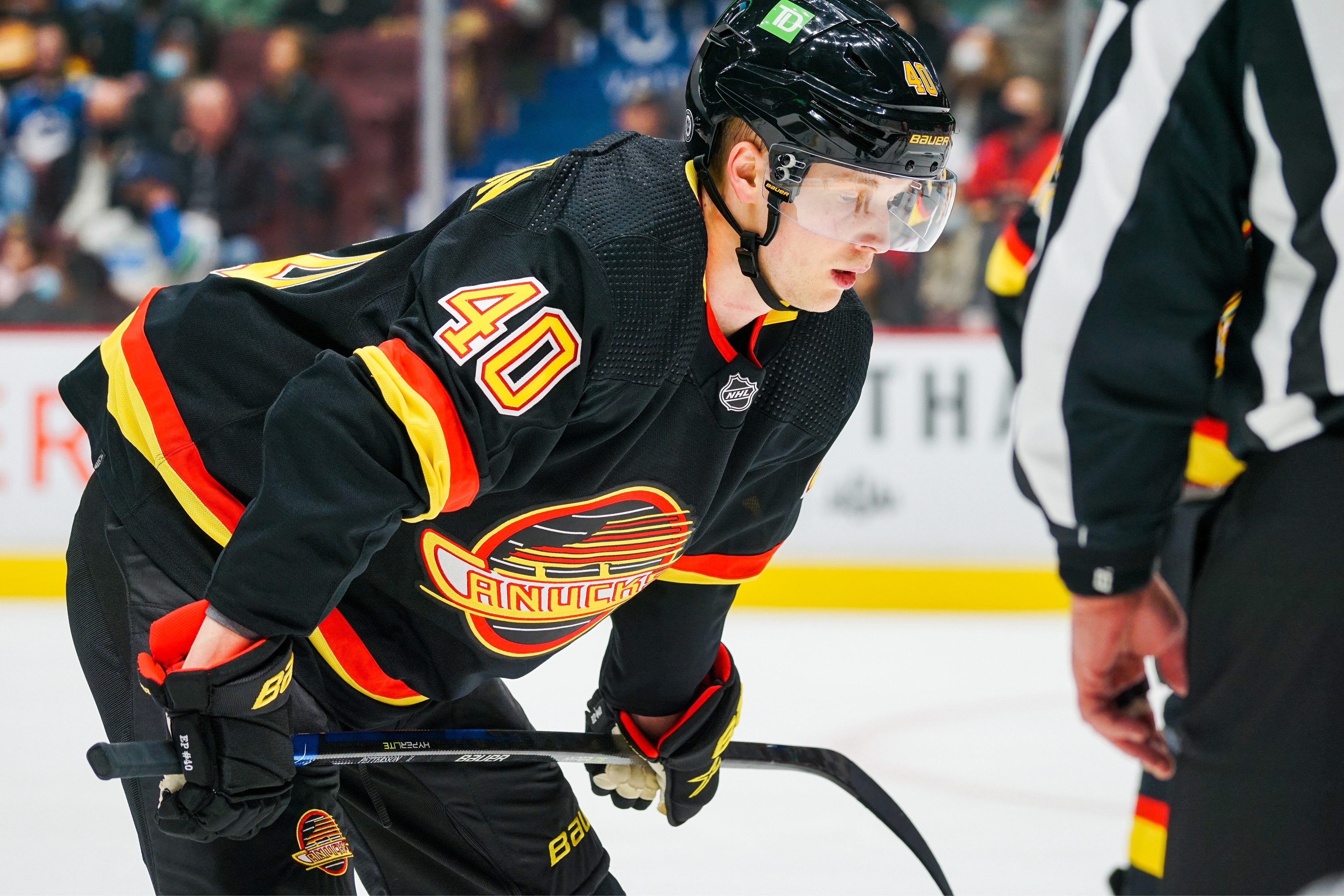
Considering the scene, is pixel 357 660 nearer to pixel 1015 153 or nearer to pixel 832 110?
pixel 832 110

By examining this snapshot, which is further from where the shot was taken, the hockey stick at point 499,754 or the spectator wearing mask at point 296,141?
the spectator wearing mask at point 296,141

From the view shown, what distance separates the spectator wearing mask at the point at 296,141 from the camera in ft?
15.1

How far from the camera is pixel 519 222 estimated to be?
1379 millimetres

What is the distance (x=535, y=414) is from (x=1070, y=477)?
19.4 inches

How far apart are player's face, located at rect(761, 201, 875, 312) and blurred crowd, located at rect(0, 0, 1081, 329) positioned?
2.96m

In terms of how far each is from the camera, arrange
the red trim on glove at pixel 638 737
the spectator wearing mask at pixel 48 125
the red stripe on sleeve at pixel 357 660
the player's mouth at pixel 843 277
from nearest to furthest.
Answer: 1. the player's mouth at pixel 843 277
2. the red stripe on sleeve at pixel 357 660
3. the red trim on glove at pixel 638 737
4. the spectator wearing mask at pixel 48 125

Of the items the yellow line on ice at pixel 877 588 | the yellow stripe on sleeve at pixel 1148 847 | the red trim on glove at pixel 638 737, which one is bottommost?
the yellow line on ice at pixel 877 588

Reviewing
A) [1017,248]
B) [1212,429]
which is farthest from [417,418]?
[1017,248]

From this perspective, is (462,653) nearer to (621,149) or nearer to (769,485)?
(769,485)

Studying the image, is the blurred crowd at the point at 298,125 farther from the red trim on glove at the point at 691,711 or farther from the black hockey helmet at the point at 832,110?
the black hockey helmet at the point at 832,110

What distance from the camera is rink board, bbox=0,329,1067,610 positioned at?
14.1 ft

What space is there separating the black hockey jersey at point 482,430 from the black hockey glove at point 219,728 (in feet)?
0.16

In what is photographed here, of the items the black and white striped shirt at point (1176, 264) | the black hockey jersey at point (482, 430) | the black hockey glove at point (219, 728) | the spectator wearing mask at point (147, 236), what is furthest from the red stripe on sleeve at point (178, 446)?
the spectator wearing mask at point (147, 236)

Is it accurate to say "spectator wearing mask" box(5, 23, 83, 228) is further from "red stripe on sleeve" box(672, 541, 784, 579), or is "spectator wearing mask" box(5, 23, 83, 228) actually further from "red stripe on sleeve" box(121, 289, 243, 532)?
"red stripe on sleeve" box(672, 541, 784, 579)
